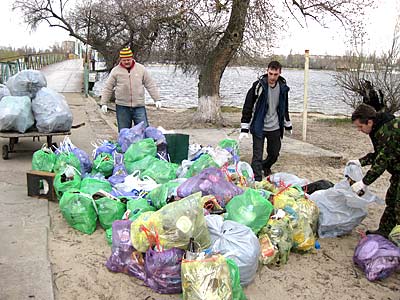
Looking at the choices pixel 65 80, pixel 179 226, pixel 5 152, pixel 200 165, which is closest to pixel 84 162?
pixel 200 165

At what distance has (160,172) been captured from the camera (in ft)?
16.0

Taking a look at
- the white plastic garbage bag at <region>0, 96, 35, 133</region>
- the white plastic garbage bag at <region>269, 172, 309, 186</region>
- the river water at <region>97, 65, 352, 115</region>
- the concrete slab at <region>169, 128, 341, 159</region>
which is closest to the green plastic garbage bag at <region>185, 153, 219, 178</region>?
the white plastic garbage bag at <region>269, 172, 309, 186</region>

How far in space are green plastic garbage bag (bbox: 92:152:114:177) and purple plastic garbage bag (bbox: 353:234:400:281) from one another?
2945 millimetres

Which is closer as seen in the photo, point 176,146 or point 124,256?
point 124,256

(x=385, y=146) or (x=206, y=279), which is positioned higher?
(x=385, y=146)

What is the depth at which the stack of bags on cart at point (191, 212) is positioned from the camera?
10.3ft

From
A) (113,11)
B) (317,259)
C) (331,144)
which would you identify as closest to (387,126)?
(317,259)

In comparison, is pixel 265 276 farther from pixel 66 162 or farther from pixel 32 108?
pixel 32 108

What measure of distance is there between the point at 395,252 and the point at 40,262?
271 cm

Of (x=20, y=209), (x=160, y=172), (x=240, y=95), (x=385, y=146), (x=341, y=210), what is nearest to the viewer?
(x=385, y=146)

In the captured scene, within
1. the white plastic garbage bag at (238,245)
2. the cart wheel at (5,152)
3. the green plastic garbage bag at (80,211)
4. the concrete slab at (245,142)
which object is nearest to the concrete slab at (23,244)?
the green plastic garbage bag at (80,211)

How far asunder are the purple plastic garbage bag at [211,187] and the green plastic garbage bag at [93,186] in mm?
912

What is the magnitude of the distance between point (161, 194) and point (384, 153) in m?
1.91

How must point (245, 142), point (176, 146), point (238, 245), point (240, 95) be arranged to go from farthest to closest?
point (240, 95) < point (245, 142) < point (176, 146) < point (238, 245)
